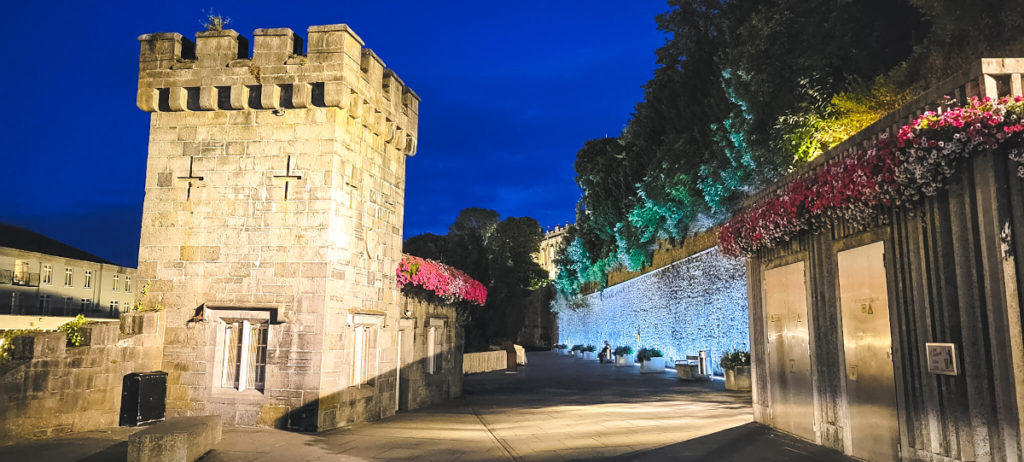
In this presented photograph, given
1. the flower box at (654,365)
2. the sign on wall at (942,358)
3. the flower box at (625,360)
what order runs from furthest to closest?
the flower box at (625,360) → the flower box at (654,365) → the sign on wall at (942,358)

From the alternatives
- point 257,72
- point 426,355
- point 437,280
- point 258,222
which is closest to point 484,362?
point 426,355

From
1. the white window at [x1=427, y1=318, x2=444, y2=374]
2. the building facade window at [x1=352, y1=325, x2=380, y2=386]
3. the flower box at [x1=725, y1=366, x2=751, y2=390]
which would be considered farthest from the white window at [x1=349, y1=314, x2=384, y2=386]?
the flower box at [x1=725, y1=366, x2=751, y2=390]

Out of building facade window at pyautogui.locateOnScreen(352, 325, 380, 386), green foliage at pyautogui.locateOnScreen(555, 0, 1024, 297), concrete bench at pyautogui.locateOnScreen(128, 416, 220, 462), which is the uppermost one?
green foliage at pyautogui.locateOnScreen(555, 0, 1024, 297)

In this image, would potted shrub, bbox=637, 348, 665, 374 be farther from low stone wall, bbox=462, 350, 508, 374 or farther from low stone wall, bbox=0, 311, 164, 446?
low stone wall, bbox=0, 311, 164, 446

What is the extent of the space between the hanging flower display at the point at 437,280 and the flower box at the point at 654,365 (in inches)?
534

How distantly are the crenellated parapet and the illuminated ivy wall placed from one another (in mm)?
13896

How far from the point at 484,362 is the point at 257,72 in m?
19.6

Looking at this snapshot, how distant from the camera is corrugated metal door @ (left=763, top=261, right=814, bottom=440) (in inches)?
319

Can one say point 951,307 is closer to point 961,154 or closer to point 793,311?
point 961,154

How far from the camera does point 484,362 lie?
28297 millimetres

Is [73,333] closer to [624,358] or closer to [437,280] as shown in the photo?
[437,280]

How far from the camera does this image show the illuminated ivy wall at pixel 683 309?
2381 centimetres

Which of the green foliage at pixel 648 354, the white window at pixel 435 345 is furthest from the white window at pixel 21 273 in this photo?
the green foliage at pixel 648 354

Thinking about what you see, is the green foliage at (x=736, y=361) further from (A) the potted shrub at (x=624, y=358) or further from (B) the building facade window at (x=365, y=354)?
(A) the potted shrub at (x=624, y=358)
